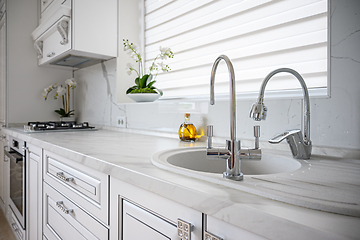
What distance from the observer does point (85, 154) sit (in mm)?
980

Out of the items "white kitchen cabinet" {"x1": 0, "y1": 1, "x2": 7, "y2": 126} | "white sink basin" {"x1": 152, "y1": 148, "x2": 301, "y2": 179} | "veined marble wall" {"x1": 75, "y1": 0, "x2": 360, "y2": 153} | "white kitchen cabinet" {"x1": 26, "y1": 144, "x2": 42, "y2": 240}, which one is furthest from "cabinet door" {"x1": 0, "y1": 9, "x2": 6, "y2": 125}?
"white sink basin" {"x1": 152, "y1": 148, "x2": 301, "y2": 179}

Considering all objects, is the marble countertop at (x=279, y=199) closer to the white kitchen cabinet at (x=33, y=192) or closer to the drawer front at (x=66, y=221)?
the drawer front at (x=66, y=221)

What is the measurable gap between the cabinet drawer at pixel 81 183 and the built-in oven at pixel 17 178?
1.90ft

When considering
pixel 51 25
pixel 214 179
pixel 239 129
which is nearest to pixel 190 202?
pixel 214 179

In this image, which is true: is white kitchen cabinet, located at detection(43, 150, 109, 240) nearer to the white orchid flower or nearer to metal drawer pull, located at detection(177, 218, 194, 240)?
metal drawer pull, located at detection(177, 218, 194, 240)

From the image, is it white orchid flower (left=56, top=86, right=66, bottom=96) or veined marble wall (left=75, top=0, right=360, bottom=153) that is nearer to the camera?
veined marble wall (left=75, top=0, right=360, bottom=153)

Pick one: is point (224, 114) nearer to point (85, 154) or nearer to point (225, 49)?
point (225, 49)

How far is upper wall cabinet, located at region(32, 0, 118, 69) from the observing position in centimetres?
192

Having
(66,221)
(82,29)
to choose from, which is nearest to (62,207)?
(66,221)

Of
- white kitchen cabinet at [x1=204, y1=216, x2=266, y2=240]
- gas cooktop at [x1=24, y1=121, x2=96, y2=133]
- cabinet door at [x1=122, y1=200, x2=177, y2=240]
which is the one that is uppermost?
gas cooktop at [x1=24, y1=121, x2=96, y2=133]

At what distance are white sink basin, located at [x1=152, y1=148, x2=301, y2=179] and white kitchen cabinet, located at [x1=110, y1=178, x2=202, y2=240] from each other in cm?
12

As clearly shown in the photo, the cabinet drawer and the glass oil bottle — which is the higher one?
the glass oil bottle

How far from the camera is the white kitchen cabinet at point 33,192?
59.1 inches

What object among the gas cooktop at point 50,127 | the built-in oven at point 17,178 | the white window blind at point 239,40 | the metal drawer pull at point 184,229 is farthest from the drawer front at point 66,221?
the white window blind at point 239,40
